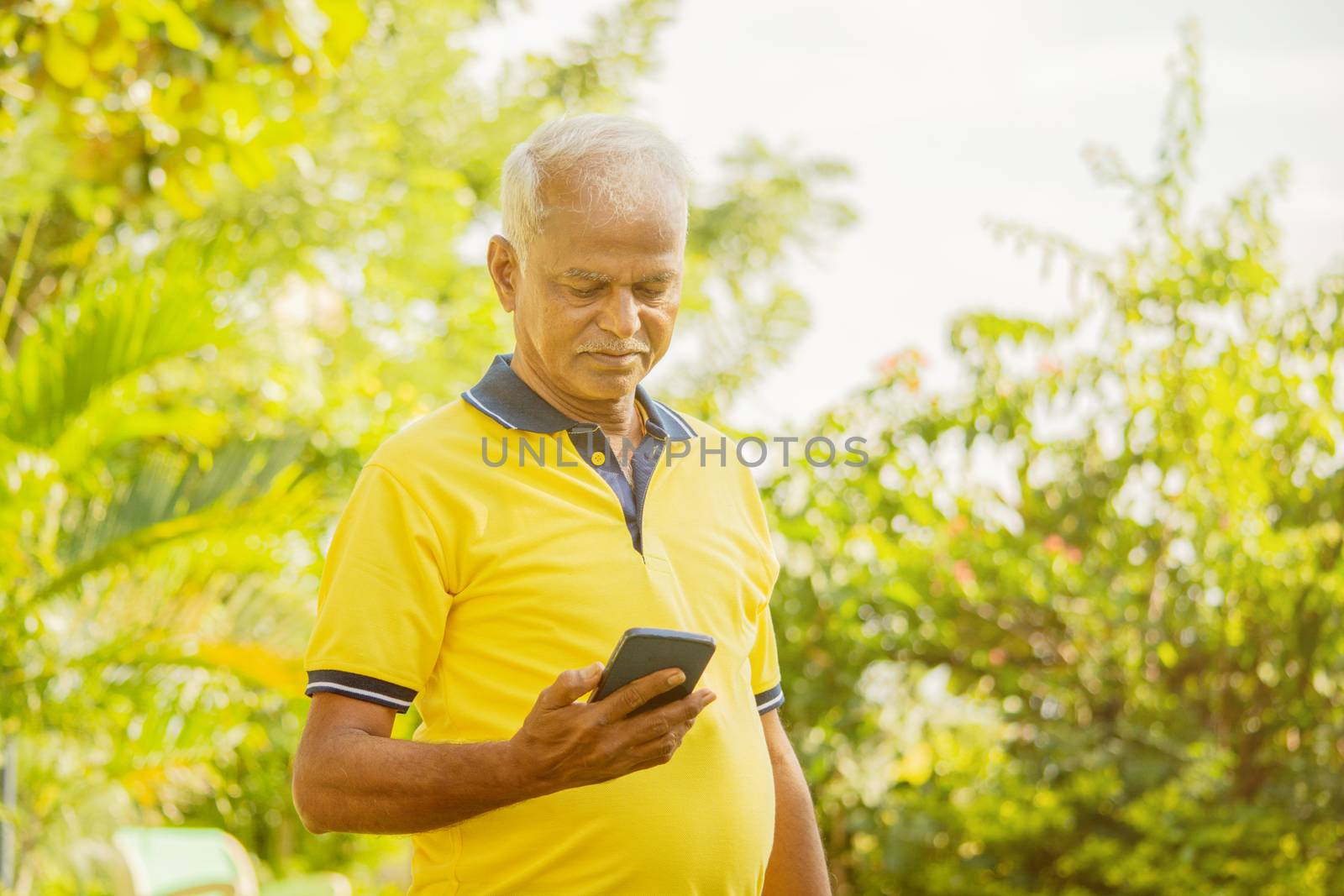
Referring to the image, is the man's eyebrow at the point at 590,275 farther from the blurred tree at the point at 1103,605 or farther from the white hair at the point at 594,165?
the blurred tree at the point at 1103,605

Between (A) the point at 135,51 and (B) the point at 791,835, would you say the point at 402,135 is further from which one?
(B) the point at 791,835

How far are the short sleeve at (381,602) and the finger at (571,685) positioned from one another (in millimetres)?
208

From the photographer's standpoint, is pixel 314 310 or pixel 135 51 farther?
pixel 314 310

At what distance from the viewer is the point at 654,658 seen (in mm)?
1268

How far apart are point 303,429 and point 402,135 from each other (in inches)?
262

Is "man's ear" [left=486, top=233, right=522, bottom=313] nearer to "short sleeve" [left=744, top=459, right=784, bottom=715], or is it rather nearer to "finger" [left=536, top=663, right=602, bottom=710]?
"short sleeve" [left=744, top=459, right=784, bottom=715]

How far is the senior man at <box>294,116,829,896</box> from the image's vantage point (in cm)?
133

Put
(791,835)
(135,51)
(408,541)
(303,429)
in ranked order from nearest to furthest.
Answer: (408,541) < (791,835) < (135,51) < (303,429)

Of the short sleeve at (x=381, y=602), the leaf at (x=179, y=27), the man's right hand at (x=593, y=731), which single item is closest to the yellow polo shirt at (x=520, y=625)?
the short sleeve at (x=381, y=602)

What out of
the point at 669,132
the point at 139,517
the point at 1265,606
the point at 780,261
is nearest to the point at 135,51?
the point at 139,517

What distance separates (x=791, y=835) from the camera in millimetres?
1751

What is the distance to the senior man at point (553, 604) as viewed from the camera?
52.4 inches

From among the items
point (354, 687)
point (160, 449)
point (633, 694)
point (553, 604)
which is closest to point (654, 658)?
point (633, 694)

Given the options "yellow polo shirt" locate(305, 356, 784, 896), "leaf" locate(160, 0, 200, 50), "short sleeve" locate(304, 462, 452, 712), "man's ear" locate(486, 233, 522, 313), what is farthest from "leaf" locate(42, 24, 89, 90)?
"short sleeve" locate(304, 462, 452, 712)
